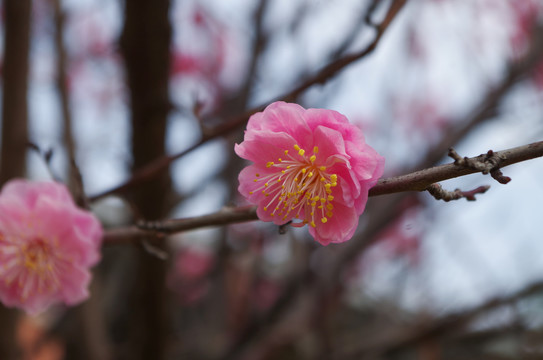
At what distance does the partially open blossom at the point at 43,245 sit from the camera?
1.07 m

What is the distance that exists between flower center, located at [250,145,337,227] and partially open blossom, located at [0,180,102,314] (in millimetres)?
452

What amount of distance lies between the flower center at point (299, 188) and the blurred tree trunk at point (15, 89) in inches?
42.1

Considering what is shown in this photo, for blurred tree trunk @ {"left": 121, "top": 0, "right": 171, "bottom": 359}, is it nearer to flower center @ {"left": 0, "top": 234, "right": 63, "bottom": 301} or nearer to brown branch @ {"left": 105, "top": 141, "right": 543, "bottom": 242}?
flower center @ {"left": 0, "top": 234, "right": 63, "bottom": 301}

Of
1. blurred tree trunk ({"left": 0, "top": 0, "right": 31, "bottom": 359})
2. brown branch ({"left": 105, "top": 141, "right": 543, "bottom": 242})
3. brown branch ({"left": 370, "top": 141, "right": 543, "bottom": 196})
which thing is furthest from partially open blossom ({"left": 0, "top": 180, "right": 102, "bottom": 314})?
brown branch ({"left": 370, "top": 141, "right": 543, "bottom": 196})

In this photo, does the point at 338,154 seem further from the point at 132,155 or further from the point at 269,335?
the point at 269,335

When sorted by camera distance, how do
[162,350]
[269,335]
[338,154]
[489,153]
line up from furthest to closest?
[269,335] < [162,350] < [338,154] < [489,153]

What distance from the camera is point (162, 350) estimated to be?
78.7 inches

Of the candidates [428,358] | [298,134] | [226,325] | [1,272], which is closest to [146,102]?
[1,272]

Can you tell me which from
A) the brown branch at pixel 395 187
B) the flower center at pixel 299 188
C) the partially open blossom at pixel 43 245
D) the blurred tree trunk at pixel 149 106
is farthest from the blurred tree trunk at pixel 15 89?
the flower center at pixel 299 188

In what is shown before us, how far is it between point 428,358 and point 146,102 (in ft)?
6.57

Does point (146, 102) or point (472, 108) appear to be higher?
point (146, 102)

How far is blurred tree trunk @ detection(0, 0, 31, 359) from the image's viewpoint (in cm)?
155

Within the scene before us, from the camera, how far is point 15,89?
1584 mm

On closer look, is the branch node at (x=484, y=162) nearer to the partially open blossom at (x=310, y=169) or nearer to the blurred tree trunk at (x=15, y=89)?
the partially open blossom at (x=310, y=169)
